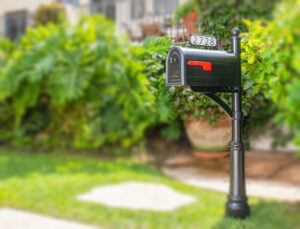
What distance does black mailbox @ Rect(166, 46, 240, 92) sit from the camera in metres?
1.05

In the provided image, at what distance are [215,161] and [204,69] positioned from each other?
9.75 feet

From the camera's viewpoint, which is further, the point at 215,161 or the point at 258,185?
the point at 258,185

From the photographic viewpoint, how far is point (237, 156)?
1290mm

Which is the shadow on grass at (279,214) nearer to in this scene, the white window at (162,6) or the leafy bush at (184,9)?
the leafy bush at (184,9)

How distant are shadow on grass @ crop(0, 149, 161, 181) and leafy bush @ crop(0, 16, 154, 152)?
50cm

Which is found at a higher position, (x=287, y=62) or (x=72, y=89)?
(x=287, y=62)

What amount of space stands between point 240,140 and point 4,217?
9.86 ft

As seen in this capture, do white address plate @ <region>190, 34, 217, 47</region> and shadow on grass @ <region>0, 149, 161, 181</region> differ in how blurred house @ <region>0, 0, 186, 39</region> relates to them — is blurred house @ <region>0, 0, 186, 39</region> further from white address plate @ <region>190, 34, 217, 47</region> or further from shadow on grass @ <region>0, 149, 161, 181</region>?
white address plate @ <region>190, 34, 217, 47</region>

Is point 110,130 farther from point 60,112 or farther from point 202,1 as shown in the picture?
point 202,1

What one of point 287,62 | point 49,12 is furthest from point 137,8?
point 287,62

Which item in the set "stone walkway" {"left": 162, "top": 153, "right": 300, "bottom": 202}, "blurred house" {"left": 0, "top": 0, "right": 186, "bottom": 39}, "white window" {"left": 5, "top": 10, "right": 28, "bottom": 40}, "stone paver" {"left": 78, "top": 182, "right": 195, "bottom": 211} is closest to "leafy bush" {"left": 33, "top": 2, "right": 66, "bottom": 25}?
"blurred house" {"left": 0, "top": 0, "right": 186, "bottom": 39}

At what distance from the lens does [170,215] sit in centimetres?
358

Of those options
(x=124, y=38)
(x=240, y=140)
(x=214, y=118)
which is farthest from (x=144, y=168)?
(x=240, y=140)

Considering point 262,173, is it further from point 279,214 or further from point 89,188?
point 89,188
